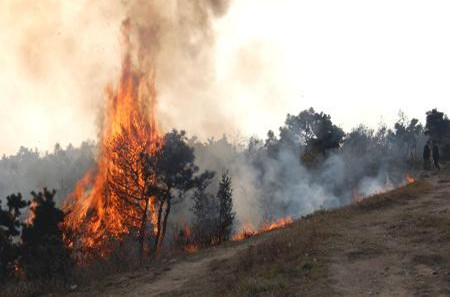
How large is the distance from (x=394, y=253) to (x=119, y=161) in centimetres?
2313

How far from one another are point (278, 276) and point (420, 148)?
9178 centimetres

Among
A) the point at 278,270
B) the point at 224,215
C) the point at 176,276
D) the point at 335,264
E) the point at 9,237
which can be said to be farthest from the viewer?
the point at 224,215

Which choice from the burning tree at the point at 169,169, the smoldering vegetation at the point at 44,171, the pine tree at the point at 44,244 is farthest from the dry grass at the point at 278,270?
the smoldering vegetation at the point at 44,171

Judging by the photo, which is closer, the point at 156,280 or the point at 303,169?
the point at 156,280

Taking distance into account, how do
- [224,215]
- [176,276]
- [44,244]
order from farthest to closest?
[224,215] → [44,244] → [176,276]

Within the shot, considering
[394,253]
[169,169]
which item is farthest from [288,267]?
[169,169]

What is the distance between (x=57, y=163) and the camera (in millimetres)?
109688

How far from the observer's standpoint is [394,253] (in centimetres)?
1641

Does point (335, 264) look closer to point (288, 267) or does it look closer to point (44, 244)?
point (288, 267)

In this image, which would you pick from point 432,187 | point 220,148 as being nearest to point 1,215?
point 432,187

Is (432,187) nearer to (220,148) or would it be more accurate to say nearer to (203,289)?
(203,289)

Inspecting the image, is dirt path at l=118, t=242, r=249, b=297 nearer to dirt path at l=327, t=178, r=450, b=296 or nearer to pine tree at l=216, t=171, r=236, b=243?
dirt path at l=327, t=178, r=450, b=296

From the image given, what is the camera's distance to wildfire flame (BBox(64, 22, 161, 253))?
3313cm

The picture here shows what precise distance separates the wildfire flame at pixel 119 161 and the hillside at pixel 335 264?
1085 cm
